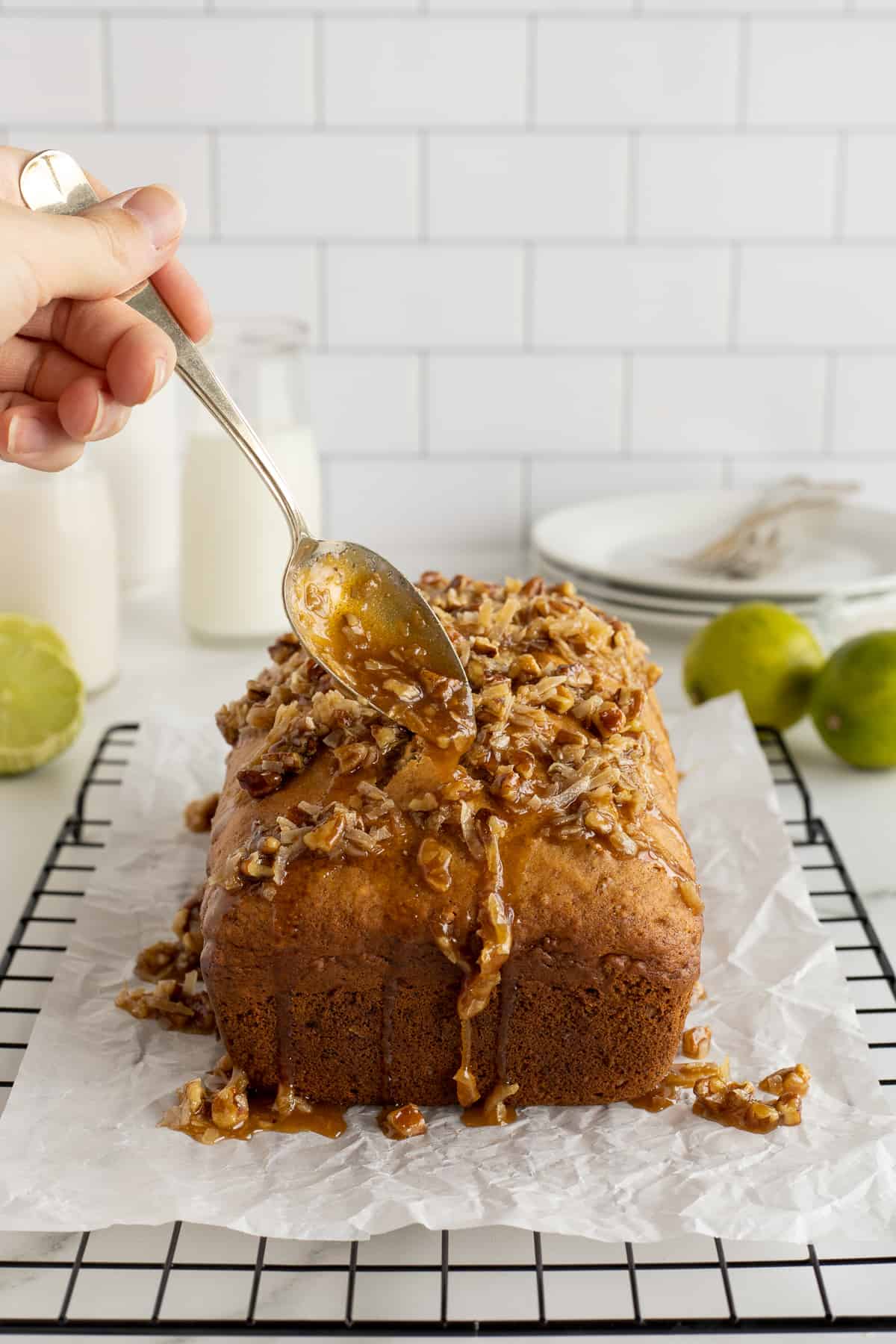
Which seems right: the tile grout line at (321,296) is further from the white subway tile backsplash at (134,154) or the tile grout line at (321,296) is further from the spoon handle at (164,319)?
the spoon handle at (164,319)

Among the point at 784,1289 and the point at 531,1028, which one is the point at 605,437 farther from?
the point at 784,1289

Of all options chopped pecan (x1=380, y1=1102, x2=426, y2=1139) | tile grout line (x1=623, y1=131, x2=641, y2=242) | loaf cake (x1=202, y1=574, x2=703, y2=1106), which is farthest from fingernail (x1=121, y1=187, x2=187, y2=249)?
tile grout line (x1=623, y1=131, x2=641, y2=242)

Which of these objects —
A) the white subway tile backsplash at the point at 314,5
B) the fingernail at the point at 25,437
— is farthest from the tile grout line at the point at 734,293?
the fingernail at the point at 25,437

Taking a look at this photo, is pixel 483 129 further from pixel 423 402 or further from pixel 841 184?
pixel 841 184

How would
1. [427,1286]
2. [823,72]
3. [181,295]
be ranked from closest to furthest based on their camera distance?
[427,1286]
[181,295]
[823,72]

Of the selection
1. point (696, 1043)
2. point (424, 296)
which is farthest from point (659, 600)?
point (696, 1043)

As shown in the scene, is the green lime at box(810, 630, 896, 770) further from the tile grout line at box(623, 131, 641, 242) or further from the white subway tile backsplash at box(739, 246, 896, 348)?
the tile grout line at box(623, 131, 641, 242)
